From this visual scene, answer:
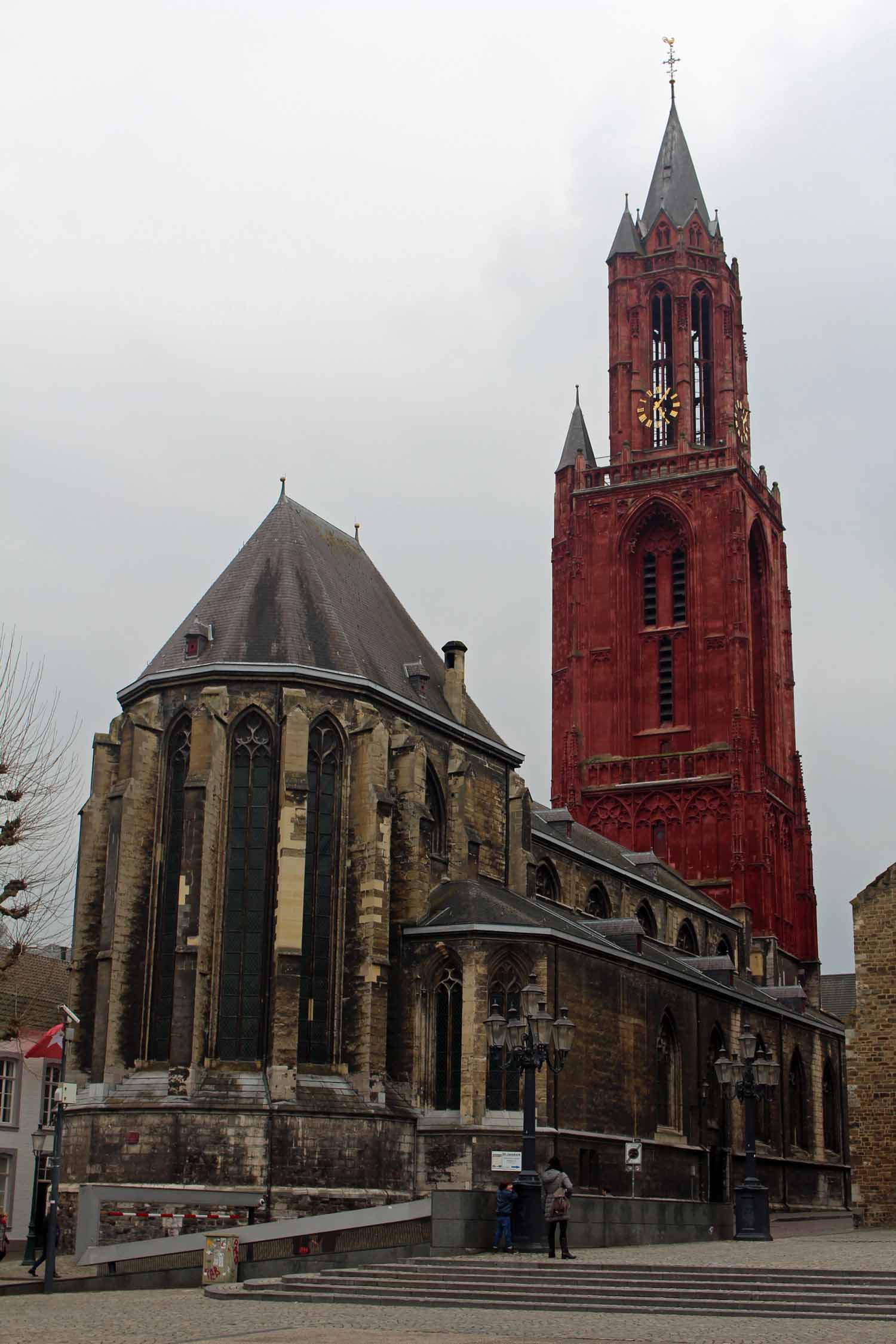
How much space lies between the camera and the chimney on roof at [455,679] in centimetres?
4303

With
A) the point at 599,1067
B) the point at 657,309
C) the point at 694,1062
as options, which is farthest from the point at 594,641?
the point at 599,1067

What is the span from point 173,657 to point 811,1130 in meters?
30.2

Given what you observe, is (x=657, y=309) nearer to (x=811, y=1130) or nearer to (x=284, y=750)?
(x=811, y=1130)

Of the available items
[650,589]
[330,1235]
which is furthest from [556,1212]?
[650,589]

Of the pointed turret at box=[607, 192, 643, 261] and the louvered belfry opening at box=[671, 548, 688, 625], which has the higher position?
the pointed turret at box=[607, 192, 643, 261]

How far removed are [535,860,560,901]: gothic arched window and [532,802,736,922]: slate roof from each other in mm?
942

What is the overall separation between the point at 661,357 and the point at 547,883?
33.4 m

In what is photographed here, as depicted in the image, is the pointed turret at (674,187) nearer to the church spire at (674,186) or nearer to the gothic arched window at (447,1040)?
the church spire at (674,186)

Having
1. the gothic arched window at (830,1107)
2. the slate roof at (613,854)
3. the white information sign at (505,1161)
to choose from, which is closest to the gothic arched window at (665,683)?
the slate roof at (613,854)

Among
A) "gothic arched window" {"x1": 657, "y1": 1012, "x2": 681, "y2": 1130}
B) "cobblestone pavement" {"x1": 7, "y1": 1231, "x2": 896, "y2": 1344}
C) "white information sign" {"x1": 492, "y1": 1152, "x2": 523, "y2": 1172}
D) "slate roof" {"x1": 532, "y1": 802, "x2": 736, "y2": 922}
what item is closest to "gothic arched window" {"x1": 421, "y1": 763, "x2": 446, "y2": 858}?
"slate roof" {"x1": 532, "y1": 802, "x2": 736, "y2": 922}

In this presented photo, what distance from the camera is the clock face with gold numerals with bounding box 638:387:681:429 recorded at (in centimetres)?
7244

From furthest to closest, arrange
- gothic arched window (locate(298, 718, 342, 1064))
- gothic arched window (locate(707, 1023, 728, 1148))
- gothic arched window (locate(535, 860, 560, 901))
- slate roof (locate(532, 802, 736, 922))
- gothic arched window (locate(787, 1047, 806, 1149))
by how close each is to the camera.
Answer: gothic arched window (locate(787, 1047, 806, 1149)) < slate roof (locate(532, 802, 736, 922)) < gothic arched window (locate(535, 860, 560, 901)) < gothic arched window (locate(707, 1023, 728, 1148)) < gothic arched window (locate(298, 718, 342, 1064))

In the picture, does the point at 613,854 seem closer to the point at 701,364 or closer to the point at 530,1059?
the point at 701,364

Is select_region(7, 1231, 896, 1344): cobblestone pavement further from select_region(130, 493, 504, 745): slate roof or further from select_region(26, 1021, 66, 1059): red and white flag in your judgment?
select_region(130, 493, 504, 745): slate roof
